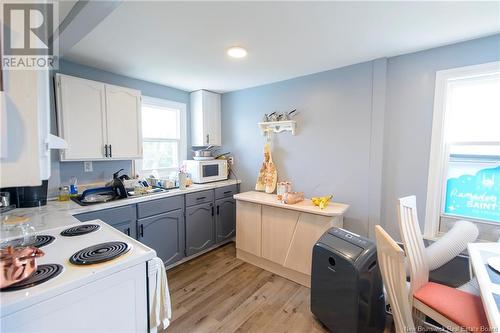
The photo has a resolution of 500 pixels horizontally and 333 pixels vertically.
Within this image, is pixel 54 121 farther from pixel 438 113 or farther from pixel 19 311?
pixel 438 113

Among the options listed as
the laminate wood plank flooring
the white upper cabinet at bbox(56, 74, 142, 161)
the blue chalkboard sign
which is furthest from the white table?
the white upper cabinet at bbox(56, 74, 142, 161)

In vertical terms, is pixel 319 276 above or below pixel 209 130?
below

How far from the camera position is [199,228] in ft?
9.42

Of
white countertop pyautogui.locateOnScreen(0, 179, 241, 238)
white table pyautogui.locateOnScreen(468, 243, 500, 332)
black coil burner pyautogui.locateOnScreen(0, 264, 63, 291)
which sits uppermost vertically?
white countertop pyautogui.locateOnScreen(0, 179, 241, 238)

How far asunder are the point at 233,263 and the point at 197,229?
61cm

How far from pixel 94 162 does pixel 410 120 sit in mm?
3284

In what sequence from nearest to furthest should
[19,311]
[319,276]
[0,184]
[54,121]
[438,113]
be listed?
1. [0,184]
2. [19,311]
3. [319,276]
4. [438,113]
5. [54,121]

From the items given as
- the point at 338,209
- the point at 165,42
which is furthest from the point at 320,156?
the point at 165,42

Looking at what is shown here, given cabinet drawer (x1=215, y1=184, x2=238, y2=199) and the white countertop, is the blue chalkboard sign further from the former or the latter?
the white countertop

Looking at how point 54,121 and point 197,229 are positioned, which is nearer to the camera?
point 54,121

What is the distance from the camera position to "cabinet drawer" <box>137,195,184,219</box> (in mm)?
2305

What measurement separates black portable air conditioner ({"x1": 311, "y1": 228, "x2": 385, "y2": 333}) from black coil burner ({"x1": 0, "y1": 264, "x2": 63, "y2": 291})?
5.31ft

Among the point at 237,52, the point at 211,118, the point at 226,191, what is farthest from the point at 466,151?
the point at 211,118

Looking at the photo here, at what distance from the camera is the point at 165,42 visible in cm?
186
